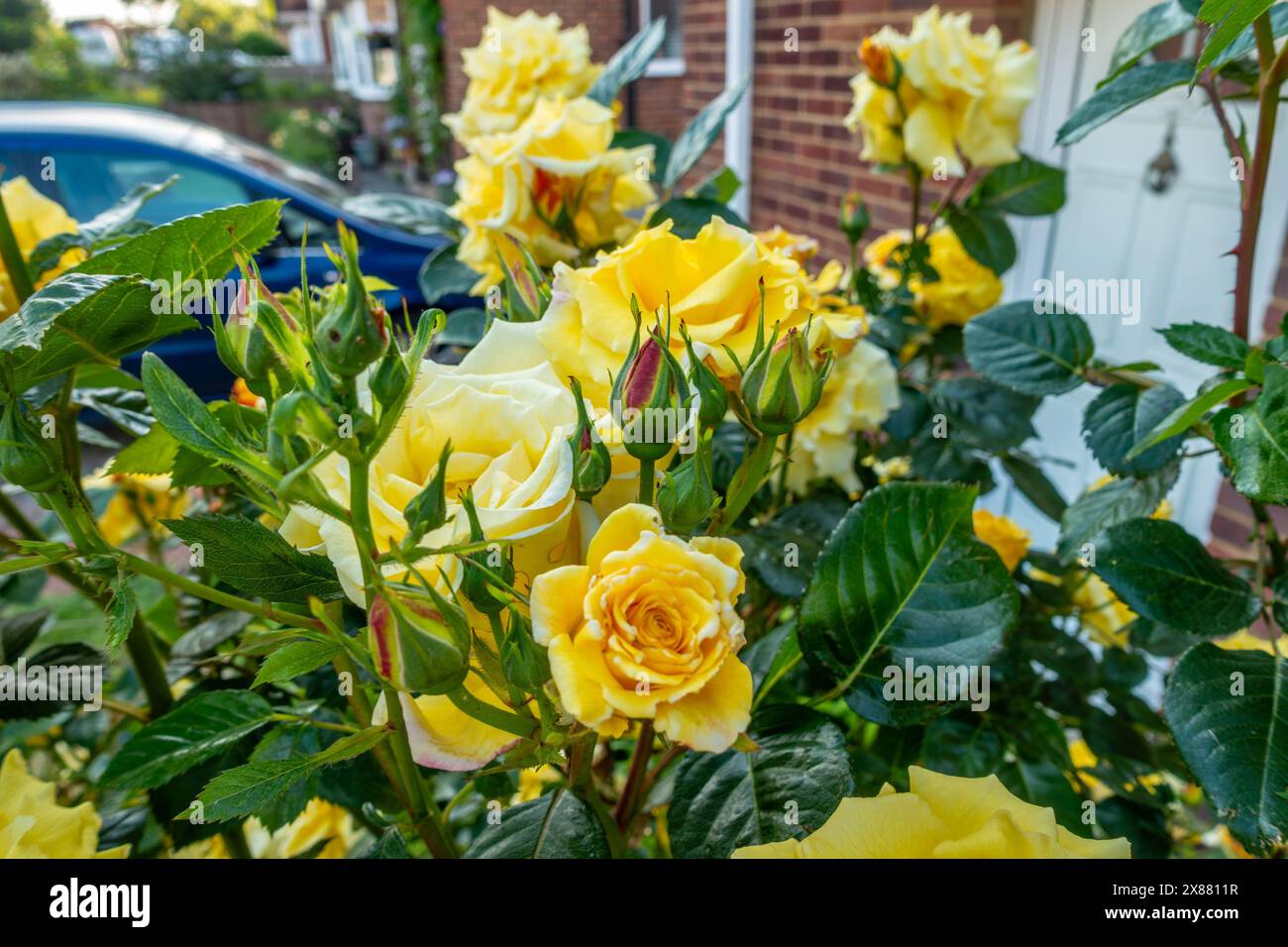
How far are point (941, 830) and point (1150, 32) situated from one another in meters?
0.71

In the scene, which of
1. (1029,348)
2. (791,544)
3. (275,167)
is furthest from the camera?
(275,167)

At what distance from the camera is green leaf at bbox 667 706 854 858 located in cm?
48

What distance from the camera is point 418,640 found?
0.34 meters

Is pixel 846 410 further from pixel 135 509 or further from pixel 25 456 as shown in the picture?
pixel 135 509

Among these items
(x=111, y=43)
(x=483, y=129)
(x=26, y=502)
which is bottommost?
(x=26, y=502)

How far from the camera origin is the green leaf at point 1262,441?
55 cm

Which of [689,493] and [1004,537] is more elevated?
[689,493]

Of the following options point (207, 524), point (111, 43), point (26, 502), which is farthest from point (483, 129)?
point (111, 43)

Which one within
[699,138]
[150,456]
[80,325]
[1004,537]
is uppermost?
[699,138]

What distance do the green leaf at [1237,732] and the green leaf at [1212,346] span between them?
211 mm

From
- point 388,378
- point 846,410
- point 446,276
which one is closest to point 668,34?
point 446,276
